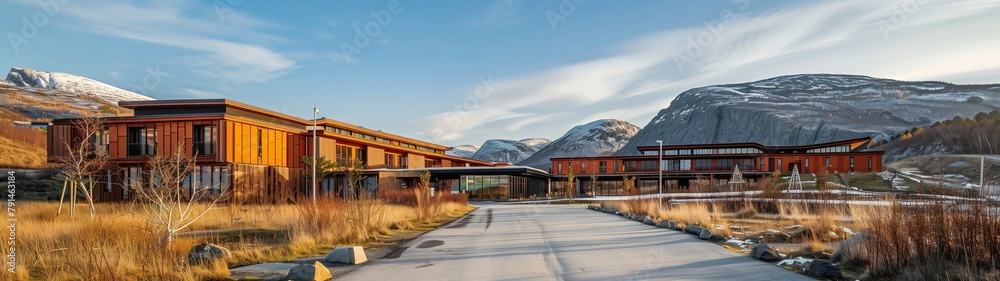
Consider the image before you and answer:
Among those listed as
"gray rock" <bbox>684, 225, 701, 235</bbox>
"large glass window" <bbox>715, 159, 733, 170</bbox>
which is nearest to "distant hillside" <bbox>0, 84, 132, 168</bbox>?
"gray rock" <bbox>684, 225, 701, 235</bbox>

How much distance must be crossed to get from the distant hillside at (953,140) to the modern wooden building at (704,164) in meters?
47.2

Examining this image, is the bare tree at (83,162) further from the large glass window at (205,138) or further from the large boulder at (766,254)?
the large boulder at (766,254)

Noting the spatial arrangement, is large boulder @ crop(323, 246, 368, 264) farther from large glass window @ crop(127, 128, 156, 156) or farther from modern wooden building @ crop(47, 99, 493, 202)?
large glass window @ crop(127, 128, 156, 156)

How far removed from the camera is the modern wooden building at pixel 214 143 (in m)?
39.9

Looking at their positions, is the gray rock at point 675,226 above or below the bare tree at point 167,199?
below

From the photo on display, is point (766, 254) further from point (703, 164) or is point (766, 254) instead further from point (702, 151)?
point (702, 151)

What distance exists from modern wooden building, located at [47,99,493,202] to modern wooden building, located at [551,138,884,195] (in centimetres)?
4241

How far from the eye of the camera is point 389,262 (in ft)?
35.9

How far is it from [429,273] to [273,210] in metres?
15.6

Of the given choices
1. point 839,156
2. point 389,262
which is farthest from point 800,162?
point 389,262

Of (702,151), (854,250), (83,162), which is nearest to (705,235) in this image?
(854,250)

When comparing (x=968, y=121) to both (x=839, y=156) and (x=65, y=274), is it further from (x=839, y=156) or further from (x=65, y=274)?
(x=65, y=274)

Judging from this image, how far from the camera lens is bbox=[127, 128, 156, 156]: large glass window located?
4081 centimetres

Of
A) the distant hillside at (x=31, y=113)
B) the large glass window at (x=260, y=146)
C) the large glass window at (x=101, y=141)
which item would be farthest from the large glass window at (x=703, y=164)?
the distant hillside at (x=31, y=113)
